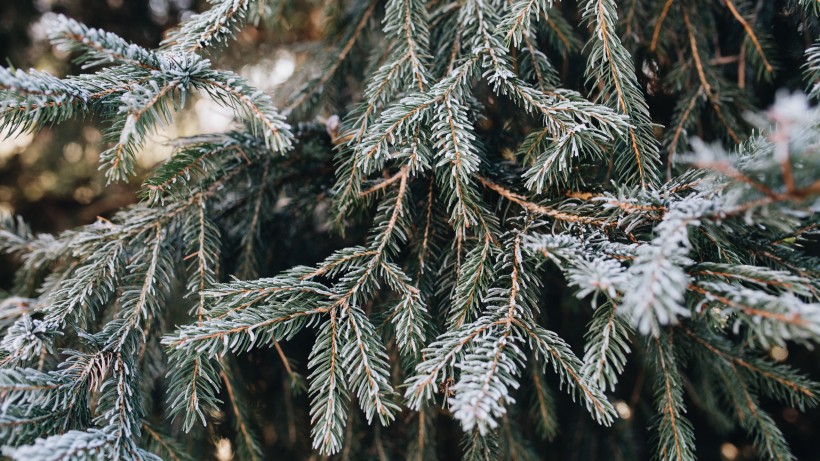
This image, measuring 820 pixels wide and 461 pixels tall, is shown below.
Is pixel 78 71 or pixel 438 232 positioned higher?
pixel 78 71

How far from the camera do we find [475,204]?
2.78ft

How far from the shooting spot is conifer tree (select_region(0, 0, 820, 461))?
0.63 metres

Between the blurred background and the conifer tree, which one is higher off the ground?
the blurred background

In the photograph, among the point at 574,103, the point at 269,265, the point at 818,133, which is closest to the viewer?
the point at 818,133

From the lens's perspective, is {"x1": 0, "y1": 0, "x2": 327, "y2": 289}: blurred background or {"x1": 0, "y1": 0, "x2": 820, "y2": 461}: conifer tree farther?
{"x1": 0, "y1": 0, "x2": 327, "y2": 289}: blurred background

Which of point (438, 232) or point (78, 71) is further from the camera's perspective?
point (78, 71)

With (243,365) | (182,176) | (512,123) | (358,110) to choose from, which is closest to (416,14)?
(358,110)

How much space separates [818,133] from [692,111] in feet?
1.79

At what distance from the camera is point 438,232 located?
3.23 feet

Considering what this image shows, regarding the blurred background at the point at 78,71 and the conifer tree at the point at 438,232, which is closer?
the conifer tree at the point at 438,232

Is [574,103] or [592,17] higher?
[592,17]

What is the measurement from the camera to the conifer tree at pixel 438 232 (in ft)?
2.07

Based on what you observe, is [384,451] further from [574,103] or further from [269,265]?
[574,103]

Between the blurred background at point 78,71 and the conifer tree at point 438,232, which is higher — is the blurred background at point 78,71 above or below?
above
